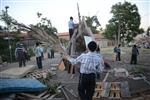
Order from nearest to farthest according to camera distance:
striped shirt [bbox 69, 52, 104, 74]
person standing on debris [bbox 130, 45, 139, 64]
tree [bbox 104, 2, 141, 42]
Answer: striped shirt [bbox 69, 52, 104, 74] → person standing on debris [bbox 130, 45, 139, 64] → tree [bbox 104, 2, 141, 42]

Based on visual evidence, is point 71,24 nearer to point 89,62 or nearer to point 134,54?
point 134,54

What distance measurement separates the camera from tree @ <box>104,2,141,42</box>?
74312 millimetres

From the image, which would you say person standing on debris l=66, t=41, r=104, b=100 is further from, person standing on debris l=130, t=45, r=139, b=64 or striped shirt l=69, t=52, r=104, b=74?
person standing on debris l=130, t=45, r=139, b=64

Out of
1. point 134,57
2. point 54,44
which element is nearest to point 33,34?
point 54,44

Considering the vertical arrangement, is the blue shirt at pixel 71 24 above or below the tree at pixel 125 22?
below

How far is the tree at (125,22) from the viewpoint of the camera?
74312 millimetres

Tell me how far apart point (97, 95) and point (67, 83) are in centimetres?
331

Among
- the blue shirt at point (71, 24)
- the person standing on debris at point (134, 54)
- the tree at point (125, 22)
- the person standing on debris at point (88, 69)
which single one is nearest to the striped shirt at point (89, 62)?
the person standing on debris at point (88, 69)

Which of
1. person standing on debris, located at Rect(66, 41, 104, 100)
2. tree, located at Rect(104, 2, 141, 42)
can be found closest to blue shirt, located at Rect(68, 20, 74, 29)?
person standing on debris, located at Rect(66, 41, 104, 100)

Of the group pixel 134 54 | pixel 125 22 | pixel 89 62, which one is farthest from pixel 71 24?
pixel 125 22

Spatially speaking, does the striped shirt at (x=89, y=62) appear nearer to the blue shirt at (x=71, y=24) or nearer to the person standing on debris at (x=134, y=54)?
the blue shirt at (x=71, y=24)

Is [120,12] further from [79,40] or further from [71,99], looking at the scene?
[71,99]

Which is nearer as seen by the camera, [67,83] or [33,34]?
[33,34]

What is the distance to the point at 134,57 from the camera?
21844mm
